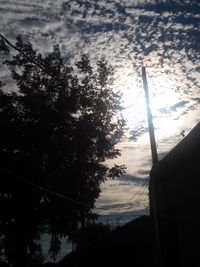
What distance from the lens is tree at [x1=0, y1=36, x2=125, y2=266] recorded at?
2716cm

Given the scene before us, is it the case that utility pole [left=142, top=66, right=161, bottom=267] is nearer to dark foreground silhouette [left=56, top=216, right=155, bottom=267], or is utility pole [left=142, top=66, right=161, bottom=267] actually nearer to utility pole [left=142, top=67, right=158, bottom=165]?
utility pole [left=142, top=67, right=158, bottom=165]

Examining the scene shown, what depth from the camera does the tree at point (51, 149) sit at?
27156 mm

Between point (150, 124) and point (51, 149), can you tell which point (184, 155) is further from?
point (51, 149)

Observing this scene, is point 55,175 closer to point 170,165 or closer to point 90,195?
point 90,195

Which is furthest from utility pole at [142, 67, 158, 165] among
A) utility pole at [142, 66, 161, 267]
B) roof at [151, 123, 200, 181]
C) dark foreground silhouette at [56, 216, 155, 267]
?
dark foreground silhouette at [56, 216, 155, 267]

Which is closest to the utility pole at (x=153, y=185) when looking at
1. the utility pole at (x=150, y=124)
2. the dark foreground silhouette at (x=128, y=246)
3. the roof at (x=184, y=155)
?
the utility pole at (x=150, y=124)

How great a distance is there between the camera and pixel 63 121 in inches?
1128

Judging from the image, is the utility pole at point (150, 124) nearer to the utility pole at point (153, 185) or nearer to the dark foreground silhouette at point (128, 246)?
the utility pole at point (153, 185)

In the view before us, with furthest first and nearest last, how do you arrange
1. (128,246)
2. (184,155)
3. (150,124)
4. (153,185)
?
1. (128,246)
2. (150,124)
3. (153,185)
4. (184,155)

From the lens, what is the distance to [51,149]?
28219 millimetres

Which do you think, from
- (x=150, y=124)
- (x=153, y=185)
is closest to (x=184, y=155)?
(x=153, y=185)

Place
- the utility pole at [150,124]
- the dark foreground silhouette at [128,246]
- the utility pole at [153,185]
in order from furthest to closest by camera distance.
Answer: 1. the dark foreground silhouette at [128,246]
2. the utility pole at [150,124]
3. the utility pole at [153,185]

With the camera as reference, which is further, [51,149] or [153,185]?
[51,149]

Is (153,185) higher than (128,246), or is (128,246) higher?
(153,185)
